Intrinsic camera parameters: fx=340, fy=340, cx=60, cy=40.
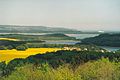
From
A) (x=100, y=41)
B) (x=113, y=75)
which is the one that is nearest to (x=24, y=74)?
(x=113, y=75)

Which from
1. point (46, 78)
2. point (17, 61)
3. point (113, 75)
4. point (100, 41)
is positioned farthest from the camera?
point (100, 41)

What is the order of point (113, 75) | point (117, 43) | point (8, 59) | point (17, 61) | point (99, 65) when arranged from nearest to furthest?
1. point (113, 75)
2. point (99, 65)
3. point (17, 61)
4. point (8, 59)
5. point (117, 43)

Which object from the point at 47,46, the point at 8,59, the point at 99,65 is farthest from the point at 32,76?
the point at 47,46

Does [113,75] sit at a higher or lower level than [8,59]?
higher

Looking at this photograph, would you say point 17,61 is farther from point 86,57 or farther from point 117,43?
point 117,43

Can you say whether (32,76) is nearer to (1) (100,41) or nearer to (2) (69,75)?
(2) (69,75)

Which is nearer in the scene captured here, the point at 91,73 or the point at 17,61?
the point at 91,73

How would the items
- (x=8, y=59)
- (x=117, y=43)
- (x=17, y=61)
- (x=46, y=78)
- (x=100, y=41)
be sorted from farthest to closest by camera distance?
(x=100, y=41) → (x=117, y=43) → (x=8, y=59) → (x=17, y=61) → (x=46, y=78)

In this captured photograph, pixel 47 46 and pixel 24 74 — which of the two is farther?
pixel 47 46

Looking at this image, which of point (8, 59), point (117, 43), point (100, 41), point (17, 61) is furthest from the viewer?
point (100, 41)
